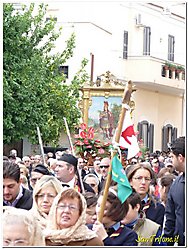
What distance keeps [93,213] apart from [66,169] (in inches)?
83.8

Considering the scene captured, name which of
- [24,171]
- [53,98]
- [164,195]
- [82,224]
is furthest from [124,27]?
[82,224]

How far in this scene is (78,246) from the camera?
5652mm

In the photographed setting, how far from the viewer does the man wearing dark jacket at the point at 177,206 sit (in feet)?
22.4

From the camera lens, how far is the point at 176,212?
→ 6.86 m

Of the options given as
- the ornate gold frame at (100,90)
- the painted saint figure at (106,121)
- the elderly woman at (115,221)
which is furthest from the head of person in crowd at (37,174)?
the ornate gold frame at (100,90)

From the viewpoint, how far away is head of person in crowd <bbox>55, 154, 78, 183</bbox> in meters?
8.63

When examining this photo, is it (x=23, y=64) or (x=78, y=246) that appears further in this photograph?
(x=23, y=64)

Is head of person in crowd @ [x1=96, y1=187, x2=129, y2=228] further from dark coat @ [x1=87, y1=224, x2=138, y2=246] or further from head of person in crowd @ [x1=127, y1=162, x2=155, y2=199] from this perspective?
head of person in crowd @ [x1=127, y1=162, x2=155, y2=199]

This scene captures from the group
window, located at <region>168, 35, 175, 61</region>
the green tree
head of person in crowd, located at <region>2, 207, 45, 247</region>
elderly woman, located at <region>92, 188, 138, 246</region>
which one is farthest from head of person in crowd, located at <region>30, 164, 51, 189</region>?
window, located at <region>168, 35, 175, 61</region>

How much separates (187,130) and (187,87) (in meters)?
0.48

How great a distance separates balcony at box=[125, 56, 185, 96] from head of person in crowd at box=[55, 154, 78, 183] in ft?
54.7

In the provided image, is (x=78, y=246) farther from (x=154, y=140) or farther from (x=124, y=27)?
(x=124, y=27)

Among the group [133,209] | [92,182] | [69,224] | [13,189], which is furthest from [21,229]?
[92,182]

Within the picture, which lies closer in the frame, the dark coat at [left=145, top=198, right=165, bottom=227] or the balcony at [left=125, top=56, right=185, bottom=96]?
the dark coat at [left=145, top=198, right=165, bottom=227]
